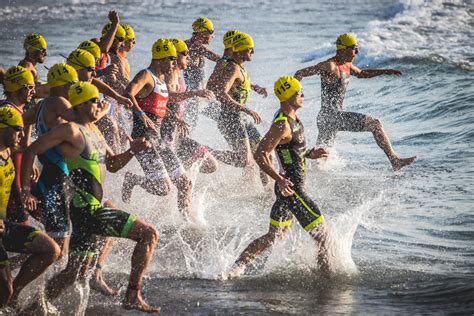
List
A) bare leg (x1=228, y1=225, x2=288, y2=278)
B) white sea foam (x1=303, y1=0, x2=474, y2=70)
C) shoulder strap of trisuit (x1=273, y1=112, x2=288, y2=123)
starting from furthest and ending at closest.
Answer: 1. white sea foam (x1=303, y1=0, x2=474, y2=70)
2. bare leg (x1=228, y1=225, x2=288, y2=278)
3. shoulder strap of trisuit (x1=273, y1=112, x2=288, y2=123)

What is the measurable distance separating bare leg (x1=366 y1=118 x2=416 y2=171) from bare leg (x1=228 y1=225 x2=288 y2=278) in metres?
4.46

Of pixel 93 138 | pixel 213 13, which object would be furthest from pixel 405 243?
pixel 213 13

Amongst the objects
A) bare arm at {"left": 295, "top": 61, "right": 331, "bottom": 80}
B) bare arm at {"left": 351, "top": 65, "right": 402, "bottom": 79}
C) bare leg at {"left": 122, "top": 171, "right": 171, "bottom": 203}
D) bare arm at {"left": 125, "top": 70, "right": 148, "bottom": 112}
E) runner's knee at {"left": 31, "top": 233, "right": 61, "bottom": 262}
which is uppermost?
bare arm at {"left": 125, "top": 70, "right": 148, "bottom": 112}

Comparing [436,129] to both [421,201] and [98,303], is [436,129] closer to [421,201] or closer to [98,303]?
[421,201]

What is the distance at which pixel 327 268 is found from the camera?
27.9 feet

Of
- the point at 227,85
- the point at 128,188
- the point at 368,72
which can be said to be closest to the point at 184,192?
the point at 128,188

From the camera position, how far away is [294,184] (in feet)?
27.7

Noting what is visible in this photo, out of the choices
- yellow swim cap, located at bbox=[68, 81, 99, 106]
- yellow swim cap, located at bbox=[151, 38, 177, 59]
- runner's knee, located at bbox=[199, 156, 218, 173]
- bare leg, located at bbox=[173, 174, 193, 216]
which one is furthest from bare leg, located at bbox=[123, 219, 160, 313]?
runner's knee, located at bbox=[199, 156, 218, 173]

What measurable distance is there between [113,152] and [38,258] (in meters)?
2.70

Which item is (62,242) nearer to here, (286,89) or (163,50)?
(286,89)

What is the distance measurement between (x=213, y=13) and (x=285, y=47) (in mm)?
10903

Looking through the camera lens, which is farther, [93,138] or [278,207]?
[278,207]

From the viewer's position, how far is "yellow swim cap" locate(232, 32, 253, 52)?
11.5 meters

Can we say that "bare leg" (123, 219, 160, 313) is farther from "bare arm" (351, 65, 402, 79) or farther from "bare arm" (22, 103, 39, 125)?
"bare arm" (351, 65, 402, 79)
